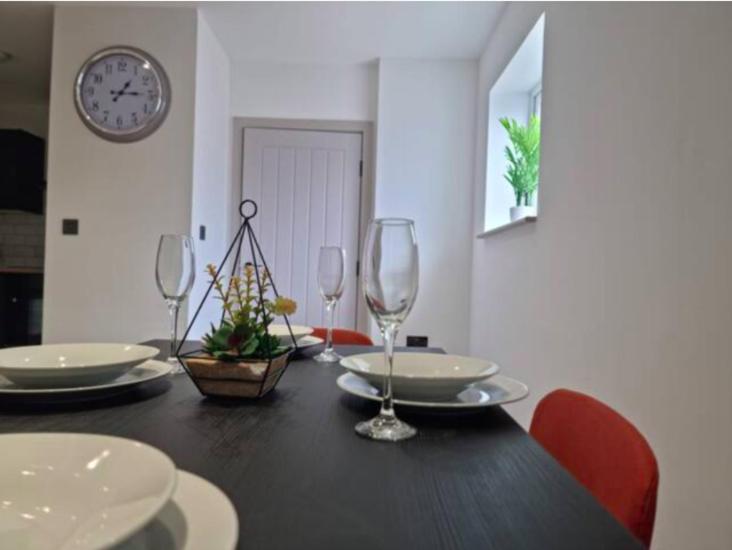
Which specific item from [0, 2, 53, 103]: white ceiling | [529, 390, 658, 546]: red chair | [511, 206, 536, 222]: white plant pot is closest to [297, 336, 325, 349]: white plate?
[529, 390, 658, 546]: red chair

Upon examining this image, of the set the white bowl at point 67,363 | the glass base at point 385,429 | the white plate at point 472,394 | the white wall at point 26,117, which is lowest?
the glass base at point 385,429

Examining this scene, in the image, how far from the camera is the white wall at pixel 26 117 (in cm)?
439

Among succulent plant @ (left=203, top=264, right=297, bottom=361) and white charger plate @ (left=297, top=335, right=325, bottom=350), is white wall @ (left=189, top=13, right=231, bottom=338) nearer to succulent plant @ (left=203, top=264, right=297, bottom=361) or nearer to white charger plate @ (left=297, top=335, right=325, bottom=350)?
white charger plate @ (left=297, top=335, right=325, bottom=350)

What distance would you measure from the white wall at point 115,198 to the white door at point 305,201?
2.64 ft

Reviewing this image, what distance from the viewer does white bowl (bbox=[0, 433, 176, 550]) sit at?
321 millimetres

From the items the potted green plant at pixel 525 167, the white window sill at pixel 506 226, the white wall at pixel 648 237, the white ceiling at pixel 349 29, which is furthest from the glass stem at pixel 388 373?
the white ceiling at pixel 349 29

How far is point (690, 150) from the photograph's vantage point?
108cm

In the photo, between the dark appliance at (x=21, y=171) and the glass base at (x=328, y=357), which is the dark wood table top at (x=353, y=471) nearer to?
the glass base at (x=328, y=357)

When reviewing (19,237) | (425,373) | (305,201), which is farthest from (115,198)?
(425,373)

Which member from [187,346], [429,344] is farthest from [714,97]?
[429,344]

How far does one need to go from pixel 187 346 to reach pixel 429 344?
2.38 meters

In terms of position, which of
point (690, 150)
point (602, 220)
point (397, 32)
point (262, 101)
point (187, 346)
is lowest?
point (187, 346)

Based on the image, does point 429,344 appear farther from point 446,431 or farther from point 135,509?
point 135,509

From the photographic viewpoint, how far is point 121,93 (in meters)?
2.74
